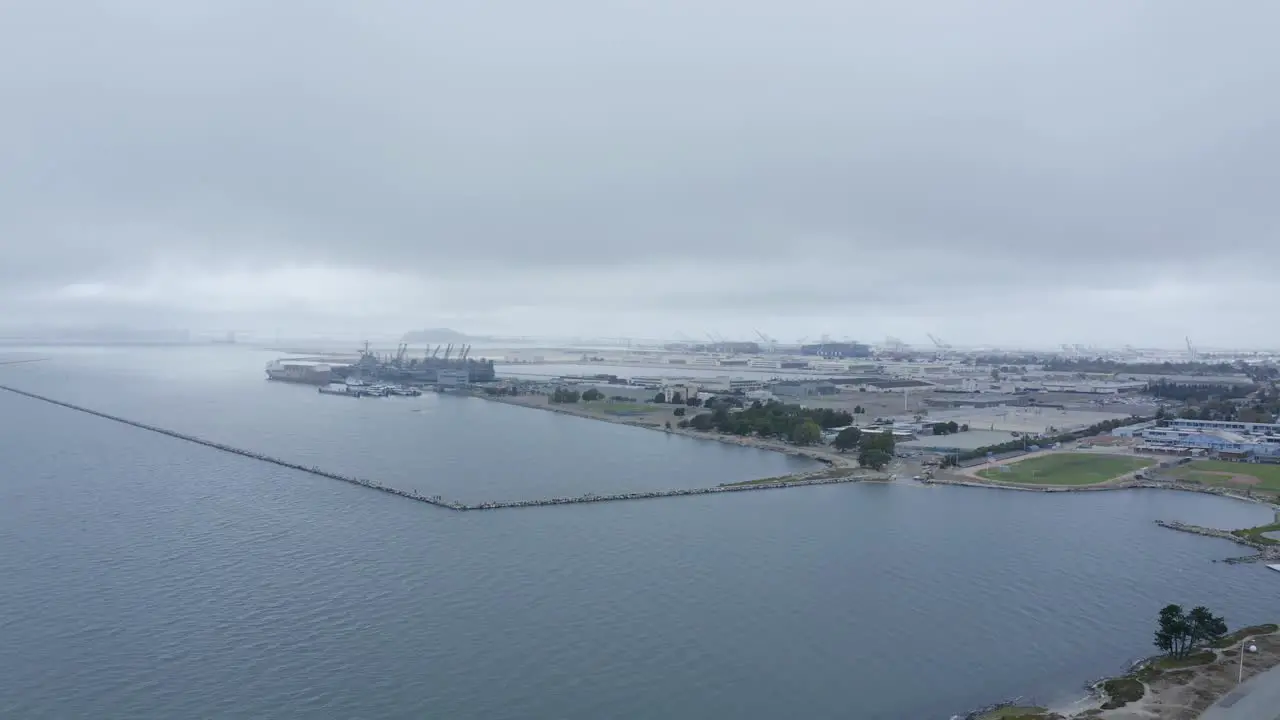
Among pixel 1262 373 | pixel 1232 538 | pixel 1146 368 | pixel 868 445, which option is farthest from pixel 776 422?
pixel 1146 368

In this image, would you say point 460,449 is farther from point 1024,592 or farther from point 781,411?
point 1024,592

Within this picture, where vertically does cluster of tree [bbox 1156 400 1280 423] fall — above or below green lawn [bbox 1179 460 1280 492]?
above

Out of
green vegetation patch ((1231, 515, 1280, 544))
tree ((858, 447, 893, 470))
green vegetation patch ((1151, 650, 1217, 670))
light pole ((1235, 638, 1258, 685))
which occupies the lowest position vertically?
green vegetation patch ((1151, 650, 1217, 670))

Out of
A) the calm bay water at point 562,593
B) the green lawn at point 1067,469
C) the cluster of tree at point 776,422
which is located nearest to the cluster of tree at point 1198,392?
the green lawn at point 1067,469

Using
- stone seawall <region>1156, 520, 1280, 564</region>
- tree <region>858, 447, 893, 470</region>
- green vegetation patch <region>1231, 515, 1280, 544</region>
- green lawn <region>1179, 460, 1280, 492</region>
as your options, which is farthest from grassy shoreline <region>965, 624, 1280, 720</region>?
green lawn <region>1179, 460, 1280, 492</region>

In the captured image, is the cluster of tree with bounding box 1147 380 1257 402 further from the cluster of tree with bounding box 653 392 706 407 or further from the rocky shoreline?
the rocky shoreline

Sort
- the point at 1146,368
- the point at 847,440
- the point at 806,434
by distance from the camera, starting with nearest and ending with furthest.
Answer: the point at 847,440
the point at 806,434
the point at 1146,368

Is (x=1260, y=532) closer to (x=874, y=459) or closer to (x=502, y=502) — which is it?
(x=874, y=459)
